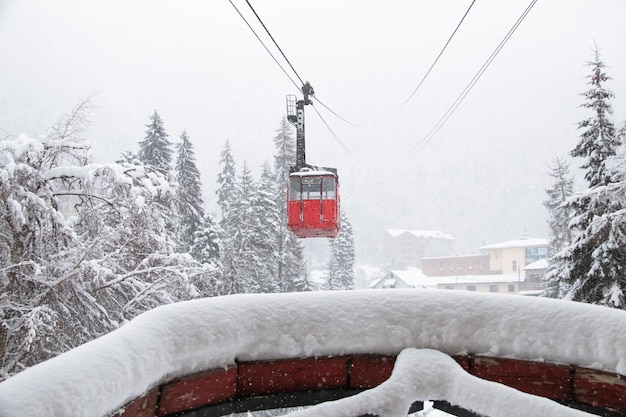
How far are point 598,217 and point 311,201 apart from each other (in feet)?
28.5

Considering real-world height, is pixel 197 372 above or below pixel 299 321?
below

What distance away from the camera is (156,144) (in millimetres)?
27578

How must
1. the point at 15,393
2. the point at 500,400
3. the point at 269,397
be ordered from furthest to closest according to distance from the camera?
the point at 269,397 → the point at 500,400 → the point at 15,393

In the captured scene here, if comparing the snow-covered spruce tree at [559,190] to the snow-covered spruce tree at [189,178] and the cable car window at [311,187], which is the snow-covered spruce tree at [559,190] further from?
the snow-covered spruce tree at [189,178]

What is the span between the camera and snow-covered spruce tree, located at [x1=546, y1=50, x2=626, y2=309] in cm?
1308

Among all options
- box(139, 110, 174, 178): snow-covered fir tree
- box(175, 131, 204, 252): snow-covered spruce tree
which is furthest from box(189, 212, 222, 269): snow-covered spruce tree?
box(139, 110, 174, 178): snow-covered fir tree

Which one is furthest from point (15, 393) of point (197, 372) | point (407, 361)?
point (407, 361)

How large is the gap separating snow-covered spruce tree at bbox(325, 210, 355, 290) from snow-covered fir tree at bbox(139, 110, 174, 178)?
19.9m

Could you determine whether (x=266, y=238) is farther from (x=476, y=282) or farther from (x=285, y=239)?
(x=476, y=282)

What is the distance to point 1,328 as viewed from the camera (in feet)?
22.7

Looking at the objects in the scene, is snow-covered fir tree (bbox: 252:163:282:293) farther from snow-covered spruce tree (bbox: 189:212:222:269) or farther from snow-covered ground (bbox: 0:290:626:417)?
snow-covered ground (bbox: 0:290:626:417)

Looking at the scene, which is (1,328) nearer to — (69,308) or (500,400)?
(69,308)

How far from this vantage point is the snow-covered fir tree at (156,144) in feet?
88.7

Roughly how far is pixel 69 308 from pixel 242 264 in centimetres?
1909
